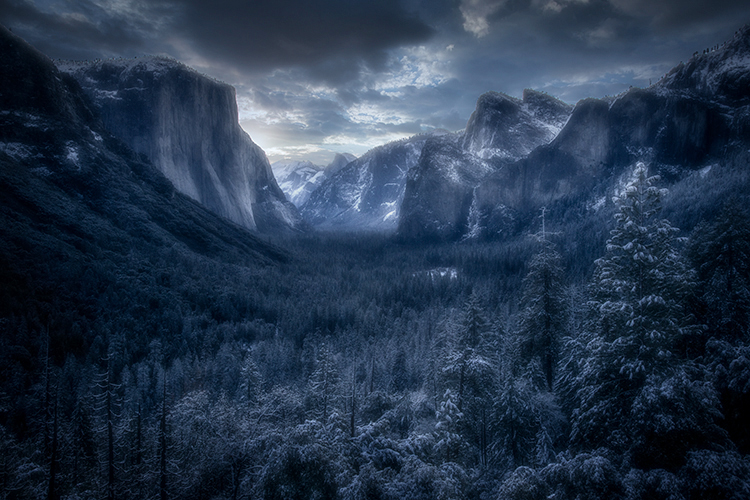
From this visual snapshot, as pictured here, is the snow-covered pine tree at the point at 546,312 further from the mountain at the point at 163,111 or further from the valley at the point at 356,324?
the mountain at the point at 163,111

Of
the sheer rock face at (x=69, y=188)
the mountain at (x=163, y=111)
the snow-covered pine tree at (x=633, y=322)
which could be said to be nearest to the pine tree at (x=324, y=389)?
the snow-covered pine tree at (x=633, y=322)

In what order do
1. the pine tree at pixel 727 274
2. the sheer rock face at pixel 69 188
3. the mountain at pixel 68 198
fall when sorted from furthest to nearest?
the sheer rock face at pixel 69 188
the mountain at pixel 68 198
the pine tree at pixel 727 274

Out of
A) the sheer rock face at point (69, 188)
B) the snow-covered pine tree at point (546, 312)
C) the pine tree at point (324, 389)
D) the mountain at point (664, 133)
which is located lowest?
the pine tree at point (324, 389)

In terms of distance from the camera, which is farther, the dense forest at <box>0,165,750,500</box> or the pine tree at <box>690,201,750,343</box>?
the pine tree at <box>690,201,750,343</box>

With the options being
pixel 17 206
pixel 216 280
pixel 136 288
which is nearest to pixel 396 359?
pixel 136 288

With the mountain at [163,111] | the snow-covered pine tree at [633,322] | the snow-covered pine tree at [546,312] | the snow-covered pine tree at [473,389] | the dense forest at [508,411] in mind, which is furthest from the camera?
the mountain at [163,111]

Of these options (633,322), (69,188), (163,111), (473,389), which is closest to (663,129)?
(473,389)

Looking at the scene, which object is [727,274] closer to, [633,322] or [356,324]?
[633,322]

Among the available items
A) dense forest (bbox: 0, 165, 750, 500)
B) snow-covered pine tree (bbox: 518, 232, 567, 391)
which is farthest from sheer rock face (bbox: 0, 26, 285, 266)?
snow-covered pine tree (bbox: 518, 232, 567, 391)

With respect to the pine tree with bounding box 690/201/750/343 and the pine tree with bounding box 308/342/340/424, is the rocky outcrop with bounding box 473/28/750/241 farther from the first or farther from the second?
the pine tree with bounding box 308/342/340/424
